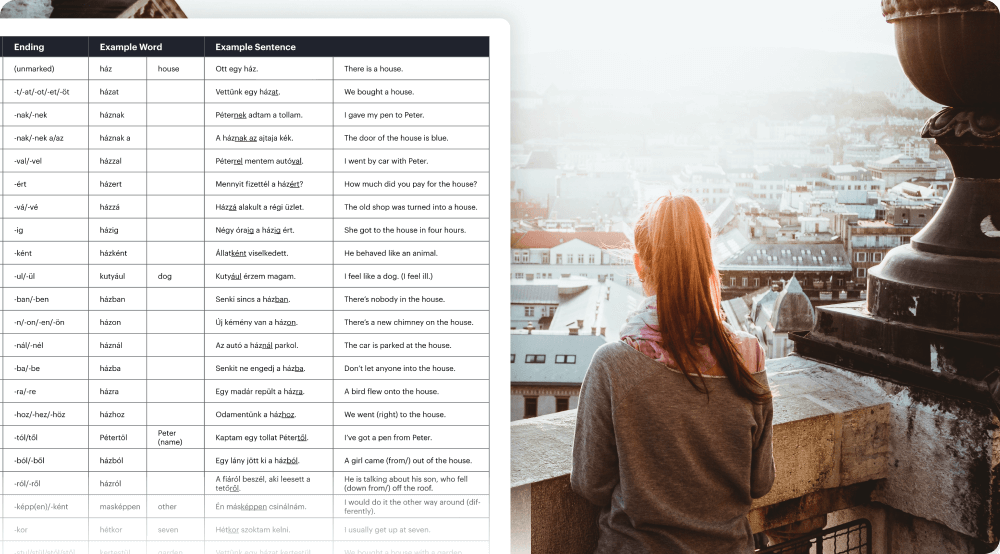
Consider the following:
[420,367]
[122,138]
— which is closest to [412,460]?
[420,367]

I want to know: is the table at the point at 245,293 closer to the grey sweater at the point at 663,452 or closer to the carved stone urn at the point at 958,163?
the grey sweater at the point at 663,452

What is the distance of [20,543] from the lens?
4.32 ft

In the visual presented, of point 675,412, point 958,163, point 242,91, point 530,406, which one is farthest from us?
point 530,406

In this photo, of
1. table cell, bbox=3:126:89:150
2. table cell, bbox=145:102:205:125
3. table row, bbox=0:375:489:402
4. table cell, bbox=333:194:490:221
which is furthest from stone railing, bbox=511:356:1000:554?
table cell, bbox=3:126:89:150

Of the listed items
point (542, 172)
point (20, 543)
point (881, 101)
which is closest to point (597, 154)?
point (542, 172)

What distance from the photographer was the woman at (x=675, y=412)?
119 cm

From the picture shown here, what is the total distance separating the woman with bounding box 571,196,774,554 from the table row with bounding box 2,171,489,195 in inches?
12.8

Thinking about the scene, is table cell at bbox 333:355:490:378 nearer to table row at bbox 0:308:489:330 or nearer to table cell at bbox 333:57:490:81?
table row at bbox 0:308:489:330

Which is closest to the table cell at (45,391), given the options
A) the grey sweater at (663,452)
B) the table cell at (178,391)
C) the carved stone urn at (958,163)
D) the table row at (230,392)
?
the table row at (230,392)

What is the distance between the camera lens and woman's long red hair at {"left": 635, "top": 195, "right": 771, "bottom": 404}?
47.0 inches

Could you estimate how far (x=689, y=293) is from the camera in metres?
1.21

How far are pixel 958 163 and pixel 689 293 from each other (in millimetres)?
886

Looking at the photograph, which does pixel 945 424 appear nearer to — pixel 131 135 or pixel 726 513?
pixel 726 513

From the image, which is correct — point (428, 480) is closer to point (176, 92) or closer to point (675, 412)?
point (675, 412)
